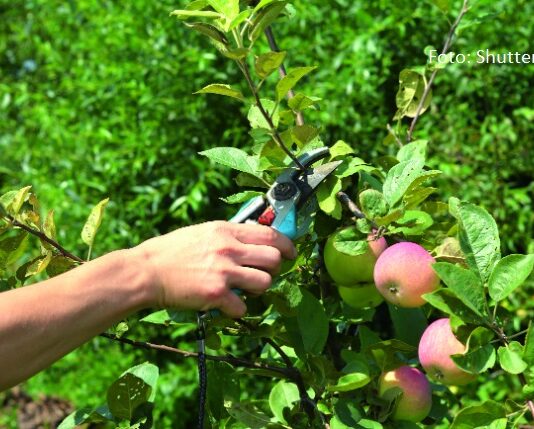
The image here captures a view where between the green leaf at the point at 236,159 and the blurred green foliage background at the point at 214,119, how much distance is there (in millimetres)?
1298

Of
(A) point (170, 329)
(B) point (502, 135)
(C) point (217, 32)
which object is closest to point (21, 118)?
(A) point (170, 329)

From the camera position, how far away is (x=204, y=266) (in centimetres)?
96

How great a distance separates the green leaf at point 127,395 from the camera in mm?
1157

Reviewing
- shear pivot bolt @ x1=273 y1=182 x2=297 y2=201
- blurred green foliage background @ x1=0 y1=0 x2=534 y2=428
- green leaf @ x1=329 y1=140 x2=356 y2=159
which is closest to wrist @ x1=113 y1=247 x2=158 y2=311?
shear pivot bolt @ x1=273 y1=182 x2=297 y2=201

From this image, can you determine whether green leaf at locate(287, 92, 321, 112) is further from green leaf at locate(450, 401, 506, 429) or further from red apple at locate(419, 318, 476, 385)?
green leaf at locate(450, 401, 506, 429)

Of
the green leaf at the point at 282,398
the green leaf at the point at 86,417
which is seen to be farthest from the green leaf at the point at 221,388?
the green leaf at the point at 86,417

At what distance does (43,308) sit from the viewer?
2.96 feet

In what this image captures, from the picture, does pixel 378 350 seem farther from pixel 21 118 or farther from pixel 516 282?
pixel 21 118

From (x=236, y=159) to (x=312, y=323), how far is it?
265mm

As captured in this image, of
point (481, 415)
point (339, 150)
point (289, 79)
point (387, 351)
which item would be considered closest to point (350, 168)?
point (339, 150)

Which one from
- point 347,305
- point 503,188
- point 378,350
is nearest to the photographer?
point 378,350

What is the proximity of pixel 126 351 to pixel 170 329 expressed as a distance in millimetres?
208

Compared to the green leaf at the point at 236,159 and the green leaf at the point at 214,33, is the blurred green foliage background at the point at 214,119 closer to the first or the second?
the green leaf at the point at 236,159

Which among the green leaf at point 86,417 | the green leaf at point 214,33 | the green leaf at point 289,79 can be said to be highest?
the green leaf at point 214,33
